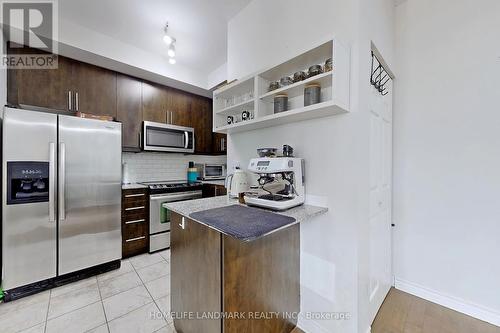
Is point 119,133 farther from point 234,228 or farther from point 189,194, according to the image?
point 234,228

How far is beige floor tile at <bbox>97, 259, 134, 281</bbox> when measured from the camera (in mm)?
2332

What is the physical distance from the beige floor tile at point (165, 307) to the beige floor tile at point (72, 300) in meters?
0.59

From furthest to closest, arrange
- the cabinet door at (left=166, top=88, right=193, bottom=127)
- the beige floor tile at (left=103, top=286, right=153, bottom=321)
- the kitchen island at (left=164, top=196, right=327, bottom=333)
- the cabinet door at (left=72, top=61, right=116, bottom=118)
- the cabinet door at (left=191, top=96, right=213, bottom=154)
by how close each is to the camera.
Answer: the cabinet door at (left=191, top=96, right=213, bottom=154) → the cabinet door at (left=166, top=88, right=193, bottom=127) → the cabinet door at (left=72, top=61, right=116, bottom=118) → the beige floor tile at (left=103, top=286, right=153, bottom=321) → the kitchen island at (left=164, top=196, right=327, bottom=333)

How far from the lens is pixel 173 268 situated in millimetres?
1532

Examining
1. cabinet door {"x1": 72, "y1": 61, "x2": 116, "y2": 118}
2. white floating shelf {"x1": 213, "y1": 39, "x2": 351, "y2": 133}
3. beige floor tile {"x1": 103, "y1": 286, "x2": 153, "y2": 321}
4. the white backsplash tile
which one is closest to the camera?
white floating shelf {"x1": 213, "y1": 39, "x2": 351, "y2": 133}

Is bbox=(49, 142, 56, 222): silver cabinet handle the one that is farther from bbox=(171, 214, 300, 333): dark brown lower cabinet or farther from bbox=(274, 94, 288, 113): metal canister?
bbox=(274, 94, 288, 113): metal canister

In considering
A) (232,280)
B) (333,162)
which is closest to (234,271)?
(232,280)

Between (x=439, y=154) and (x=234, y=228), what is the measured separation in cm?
204

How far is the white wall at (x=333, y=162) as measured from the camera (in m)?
1.33

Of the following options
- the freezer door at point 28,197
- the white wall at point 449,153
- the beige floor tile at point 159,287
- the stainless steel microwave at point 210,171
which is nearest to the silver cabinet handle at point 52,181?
the freezer door at point 28,197

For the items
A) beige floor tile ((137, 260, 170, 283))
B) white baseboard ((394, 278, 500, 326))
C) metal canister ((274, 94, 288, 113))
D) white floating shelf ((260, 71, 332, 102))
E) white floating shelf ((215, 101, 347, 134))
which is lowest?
beige floor tile ((137, 260, 170, 283))

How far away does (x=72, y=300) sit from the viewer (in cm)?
192
